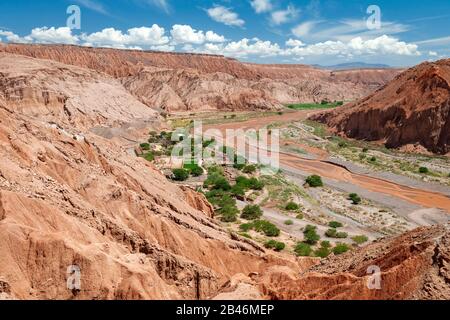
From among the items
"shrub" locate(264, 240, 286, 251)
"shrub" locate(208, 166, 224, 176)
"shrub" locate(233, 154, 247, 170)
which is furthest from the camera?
"shrub" locate(233, 154, 247, 170)

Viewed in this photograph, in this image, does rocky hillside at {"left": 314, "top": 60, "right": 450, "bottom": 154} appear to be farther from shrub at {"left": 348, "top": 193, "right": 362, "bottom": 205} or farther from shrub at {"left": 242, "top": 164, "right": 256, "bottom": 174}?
shrub at {"left": 242, "top": 164, "right": 256, "bottom": 174}

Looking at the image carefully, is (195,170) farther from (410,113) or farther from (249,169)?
(410,113)

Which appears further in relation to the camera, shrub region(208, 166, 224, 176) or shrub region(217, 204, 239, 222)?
shrub region(208, 166, 224, 176)

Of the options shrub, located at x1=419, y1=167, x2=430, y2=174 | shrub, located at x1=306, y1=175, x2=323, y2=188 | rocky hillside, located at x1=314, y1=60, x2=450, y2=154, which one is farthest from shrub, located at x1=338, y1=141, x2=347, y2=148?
shrub, located at x1=306, y1=175, x2=323, y2=188

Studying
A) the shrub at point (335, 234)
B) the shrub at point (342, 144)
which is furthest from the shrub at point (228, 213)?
the shrub at point (342, 144)

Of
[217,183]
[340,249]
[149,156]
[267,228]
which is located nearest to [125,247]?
[340,249]

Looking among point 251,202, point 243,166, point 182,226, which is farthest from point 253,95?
point 182,226
